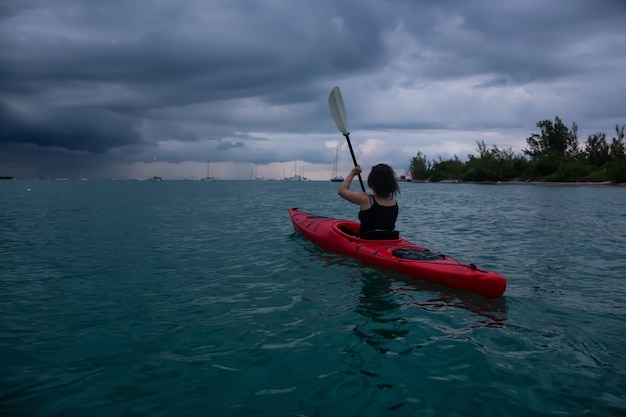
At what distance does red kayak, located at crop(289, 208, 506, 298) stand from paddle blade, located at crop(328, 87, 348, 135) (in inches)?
94.0

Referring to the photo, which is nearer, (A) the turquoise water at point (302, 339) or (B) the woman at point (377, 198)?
(A) the turquoise water at point (302, 339)

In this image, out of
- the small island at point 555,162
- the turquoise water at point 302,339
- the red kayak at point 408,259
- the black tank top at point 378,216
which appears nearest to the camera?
the turquoise water at point 302,339

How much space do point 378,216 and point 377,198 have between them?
36cm

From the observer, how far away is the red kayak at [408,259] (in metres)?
5.32

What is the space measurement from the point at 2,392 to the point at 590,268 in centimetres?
877

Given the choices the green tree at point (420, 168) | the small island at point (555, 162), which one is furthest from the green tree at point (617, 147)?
the green tree at point (420, 168)

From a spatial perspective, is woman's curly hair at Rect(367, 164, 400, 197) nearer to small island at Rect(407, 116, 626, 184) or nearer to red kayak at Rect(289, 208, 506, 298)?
red kayak at Rect(289, 208, 506, 298)

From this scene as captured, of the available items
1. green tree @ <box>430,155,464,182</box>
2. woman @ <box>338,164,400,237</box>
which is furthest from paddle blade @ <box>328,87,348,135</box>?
green tree @ <box>430,155,464,182</box>

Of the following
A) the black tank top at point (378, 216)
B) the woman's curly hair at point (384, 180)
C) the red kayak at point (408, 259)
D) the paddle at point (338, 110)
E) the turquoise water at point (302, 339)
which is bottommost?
the turquoise water at point (302, 339)

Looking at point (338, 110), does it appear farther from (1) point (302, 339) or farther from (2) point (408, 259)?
(1) point (302, 339)

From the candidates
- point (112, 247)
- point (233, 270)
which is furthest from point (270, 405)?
point (112, 247)

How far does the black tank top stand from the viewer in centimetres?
696

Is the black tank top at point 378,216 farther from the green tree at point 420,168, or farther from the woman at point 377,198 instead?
the green tree at point 420,168

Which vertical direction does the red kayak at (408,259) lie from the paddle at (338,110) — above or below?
below
